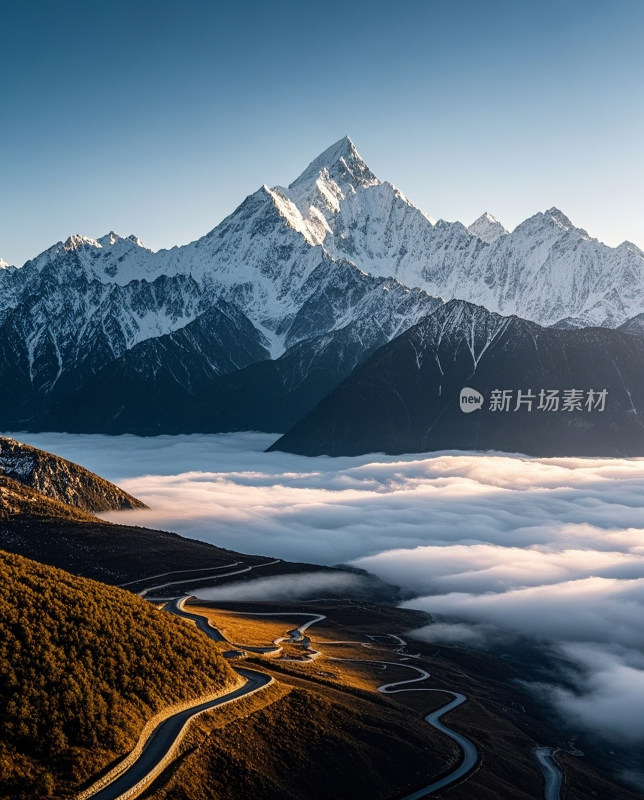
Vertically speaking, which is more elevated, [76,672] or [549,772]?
[76,672]

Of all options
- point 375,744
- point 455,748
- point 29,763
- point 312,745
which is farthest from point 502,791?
point 29,763

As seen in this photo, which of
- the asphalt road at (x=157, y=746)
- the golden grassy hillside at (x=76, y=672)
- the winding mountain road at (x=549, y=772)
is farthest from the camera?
the winding mountain road at (x=549, y=772)

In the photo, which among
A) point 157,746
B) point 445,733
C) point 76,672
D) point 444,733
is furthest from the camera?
point 445,733

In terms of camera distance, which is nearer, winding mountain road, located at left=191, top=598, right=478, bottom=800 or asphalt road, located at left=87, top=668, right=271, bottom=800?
asphalt road, located at left=87, top=668, right=271, bottom=800

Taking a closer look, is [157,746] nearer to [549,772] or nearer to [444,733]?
[444,733]

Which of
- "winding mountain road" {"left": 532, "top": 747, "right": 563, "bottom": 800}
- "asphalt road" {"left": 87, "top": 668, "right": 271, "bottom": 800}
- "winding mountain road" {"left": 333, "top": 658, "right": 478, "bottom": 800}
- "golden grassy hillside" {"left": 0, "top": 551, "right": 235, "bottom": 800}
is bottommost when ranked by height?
"winding mountain road" {"left": 532, "top": 747, "right": 563, "bottom": 800}

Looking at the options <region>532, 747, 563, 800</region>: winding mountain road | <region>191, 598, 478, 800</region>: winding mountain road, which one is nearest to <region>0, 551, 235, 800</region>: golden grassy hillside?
<region>191, 598, 478, 800</region>: winding mountain road

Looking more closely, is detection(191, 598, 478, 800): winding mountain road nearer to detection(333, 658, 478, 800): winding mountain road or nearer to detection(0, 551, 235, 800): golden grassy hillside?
detection(333, 658, 478, 800): winding mountain road

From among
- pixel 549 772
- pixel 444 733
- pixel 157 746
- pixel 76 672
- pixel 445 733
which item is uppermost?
pixel 76 672

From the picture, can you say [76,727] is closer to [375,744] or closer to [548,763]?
[375,744]

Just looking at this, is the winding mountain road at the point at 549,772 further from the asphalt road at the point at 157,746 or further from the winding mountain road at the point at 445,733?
the asphalt road at the point at 157,746

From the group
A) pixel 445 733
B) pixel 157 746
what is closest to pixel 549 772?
pixel 445 733

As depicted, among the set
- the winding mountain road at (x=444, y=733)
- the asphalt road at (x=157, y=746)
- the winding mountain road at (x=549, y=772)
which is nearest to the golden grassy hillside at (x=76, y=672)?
the asphalt road at (x=157, y=746)
